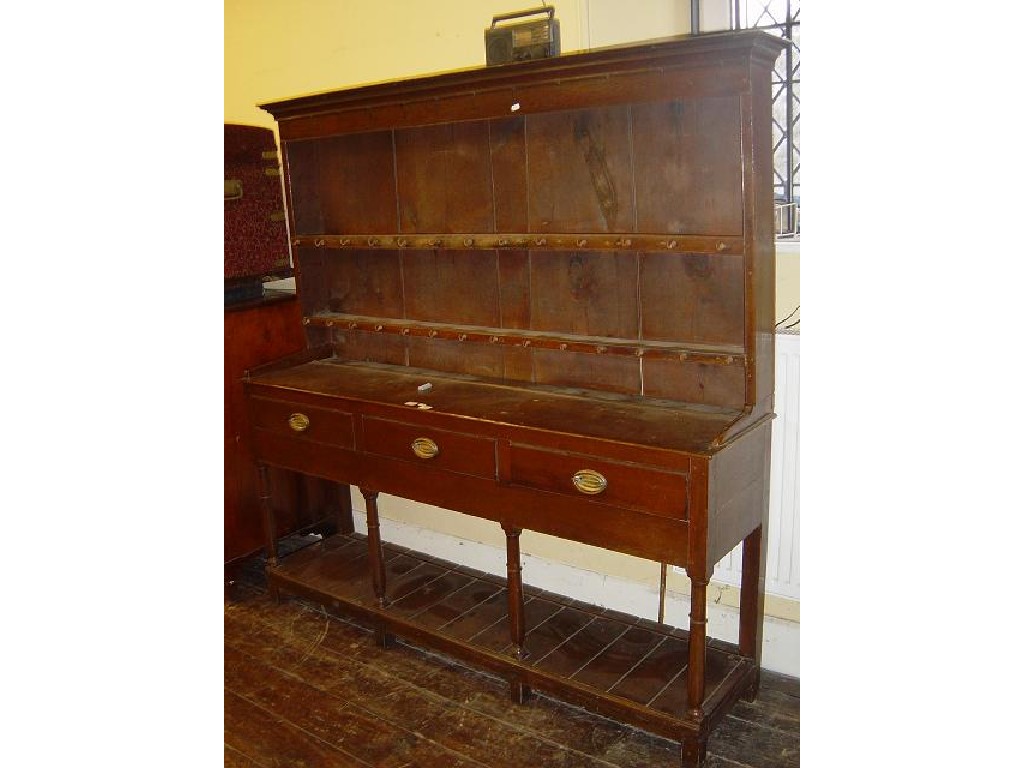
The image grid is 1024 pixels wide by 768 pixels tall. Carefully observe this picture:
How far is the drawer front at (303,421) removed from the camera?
99.5 inches

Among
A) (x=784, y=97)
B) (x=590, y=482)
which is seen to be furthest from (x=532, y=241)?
(x=784, y=97)

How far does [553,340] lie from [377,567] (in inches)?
35.8

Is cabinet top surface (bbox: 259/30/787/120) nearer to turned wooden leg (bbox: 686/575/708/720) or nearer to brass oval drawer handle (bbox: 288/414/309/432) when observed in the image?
brass oval drawer handle (bbox: 288/414/309/432)

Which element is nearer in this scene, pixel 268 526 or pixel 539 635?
pixel 539 635

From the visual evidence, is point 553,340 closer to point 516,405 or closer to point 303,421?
point 516,405

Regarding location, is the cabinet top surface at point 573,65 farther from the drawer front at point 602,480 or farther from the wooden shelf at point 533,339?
the drawer front at point 602,480

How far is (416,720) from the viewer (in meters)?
2.31

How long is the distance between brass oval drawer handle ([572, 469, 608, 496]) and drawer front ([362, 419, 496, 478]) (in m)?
0.26

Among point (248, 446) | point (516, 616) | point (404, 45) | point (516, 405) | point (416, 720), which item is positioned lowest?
point (416, 720)

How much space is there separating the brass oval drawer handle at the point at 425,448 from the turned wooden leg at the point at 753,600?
2.78 feet
